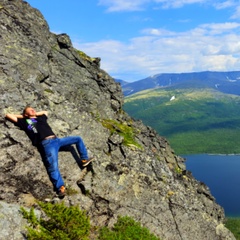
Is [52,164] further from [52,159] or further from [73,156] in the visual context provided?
[73,156]

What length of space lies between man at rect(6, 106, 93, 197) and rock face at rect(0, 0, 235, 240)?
1.42 ft

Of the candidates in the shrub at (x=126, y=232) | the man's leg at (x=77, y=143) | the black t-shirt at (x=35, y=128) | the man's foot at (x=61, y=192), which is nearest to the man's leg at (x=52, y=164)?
the man's foot at (x=61, y=192)

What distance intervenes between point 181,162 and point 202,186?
430cm

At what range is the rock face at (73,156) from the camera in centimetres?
1759

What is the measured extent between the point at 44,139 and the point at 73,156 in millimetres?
2842

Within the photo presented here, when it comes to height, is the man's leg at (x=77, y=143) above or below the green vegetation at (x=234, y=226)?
above

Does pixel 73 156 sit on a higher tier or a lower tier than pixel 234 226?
higher

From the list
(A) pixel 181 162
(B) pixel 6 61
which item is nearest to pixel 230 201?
(A) pixel 181 162

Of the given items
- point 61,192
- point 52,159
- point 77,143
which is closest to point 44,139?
point 52,159

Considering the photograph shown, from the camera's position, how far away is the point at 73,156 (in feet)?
65.4

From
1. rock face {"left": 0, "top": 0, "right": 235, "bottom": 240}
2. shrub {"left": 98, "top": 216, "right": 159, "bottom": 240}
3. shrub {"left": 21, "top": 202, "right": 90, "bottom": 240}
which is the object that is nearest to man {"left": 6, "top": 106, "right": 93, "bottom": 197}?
rock face {"left": 0, "top": 0, "right": 235, "bottom": 240}

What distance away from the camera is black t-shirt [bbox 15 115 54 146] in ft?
58.6

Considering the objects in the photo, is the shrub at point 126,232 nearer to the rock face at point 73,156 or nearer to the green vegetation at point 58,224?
the rock face at point 73,156

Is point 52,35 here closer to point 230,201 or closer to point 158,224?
point 158,224
